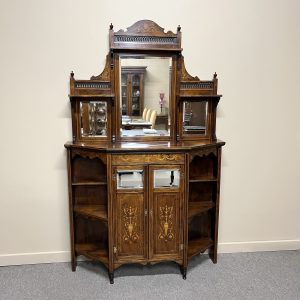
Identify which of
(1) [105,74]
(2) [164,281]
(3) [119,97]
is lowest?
(2) [164,281]

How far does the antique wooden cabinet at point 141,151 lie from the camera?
232 cm

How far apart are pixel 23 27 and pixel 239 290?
A: 8.83 feet

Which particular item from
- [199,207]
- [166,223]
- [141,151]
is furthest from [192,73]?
[166,223]

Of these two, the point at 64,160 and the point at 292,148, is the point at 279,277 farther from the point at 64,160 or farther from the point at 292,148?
the point at 64,160

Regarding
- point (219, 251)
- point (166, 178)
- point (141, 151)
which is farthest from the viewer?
point (219, 251)

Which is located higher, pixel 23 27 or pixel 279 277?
pixel 23 27

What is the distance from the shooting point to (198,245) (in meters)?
2.68

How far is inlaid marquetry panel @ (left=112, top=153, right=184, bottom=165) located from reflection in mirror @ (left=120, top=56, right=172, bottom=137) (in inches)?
13.1

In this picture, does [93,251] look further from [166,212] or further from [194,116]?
[194,116]

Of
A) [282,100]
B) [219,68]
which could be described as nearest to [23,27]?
[219,68]

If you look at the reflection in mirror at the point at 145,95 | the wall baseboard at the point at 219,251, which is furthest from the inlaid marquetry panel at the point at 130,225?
the wall baseboard at the point at 219,251

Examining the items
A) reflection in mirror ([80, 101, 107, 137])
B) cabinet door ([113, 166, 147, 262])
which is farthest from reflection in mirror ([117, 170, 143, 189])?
reflection in mirror ([80, 101, 107, 137])

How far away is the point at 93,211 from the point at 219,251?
1293mm

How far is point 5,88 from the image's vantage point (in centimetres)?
248
